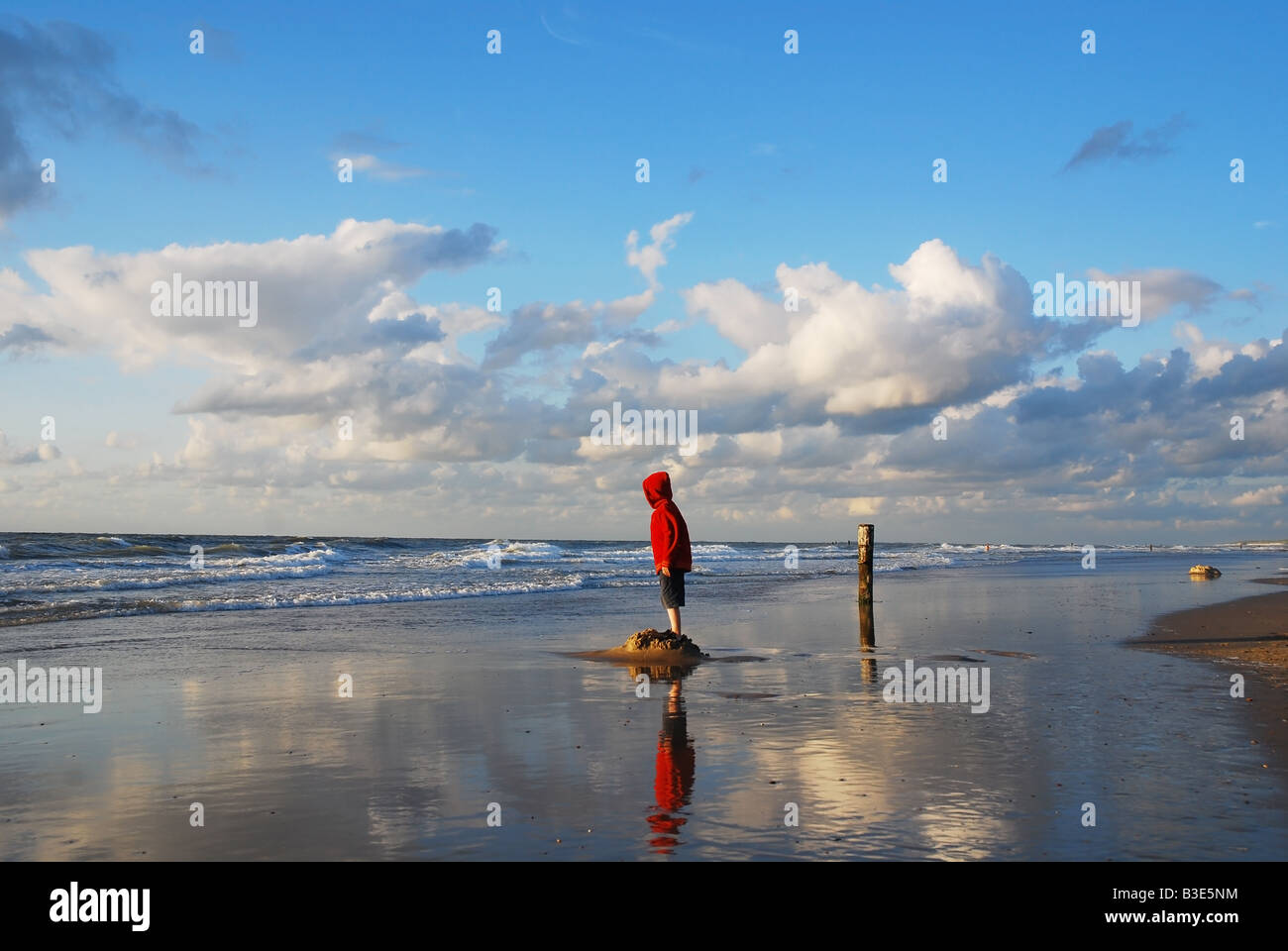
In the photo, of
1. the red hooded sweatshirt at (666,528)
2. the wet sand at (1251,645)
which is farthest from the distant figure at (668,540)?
the wet sand at (1251,645)

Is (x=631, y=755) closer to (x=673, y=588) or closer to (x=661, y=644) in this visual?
(x=661, y=644)

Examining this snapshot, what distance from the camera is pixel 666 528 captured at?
14.4 meters

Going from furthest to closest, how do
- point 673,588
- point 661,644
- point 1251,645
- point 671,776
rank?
point 1251,645 < point 673,588 < point 661,644 < point 671,776

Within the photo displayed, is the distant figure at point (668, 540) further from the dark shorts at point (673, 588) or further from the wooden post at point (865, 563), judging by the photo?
the wooden post at point (865, 563)

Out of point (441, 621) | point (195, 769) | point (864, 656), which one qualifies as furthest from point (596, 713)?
point (441, 621)

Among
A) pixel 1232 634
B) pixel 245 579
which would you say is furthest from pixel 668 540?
pixel 245 579

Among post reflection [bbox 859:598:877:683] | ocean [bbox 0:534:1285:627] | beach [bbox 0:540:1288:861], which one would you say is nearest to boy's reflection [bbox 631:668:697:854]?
beach [bbox 0:540:1288:861]

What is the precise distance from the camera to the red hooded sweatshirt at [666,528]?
47.1 feet

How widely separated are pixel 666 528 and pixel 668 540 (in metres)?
0.20

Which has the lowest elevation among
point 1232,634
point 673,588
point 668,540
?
point 1232,634

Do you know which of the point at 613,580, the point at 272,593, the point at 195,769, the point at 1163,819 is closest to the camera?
the point at 1163,819
